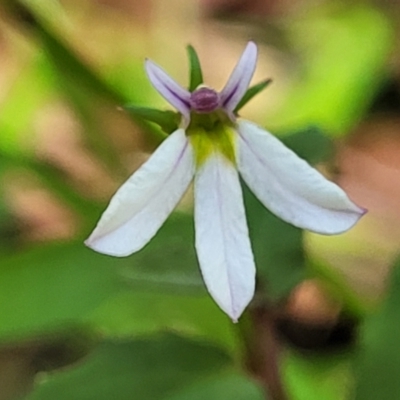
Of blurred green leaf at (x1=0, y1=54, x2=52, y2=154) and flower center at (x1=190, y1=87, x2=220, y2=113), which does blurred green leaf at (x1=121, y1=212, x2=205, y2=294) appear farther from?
blurred green leaf at (x1=0, y1=54, x2=52, y2=154)

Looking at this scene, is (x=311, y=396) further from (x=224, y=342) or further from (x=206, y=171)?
(x=206, y=171)

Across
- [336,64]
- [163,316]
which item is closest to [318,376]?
[163,316]

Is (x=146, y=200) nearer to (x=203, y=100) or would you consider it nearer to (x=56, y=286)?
(x=203, y=100)

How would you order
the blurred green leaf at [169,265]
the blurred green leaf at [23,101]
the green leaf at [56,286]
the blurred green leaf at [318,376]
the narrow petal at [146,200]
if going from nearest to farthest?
the narrow petal at [146,200] < the blurred green leaf at [169,265] < the green leaf at [56,286] < the blurred green leaf at [318,376] < the blurred green leaf at [23,101]

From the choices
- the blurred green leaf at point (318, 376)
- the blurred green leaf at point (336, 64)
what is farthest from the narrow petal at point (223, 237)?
the blurred green leaf at point (336, 64)

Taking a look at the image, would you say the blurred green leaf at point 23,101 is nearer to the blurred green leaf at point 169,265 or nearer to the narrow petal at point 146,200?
the blurred green leaf at point 169,265

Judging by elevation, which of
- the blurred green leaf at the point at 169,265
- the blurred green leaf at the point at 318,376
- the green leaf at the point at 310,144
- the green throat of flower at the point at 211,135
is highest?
the green throat of flower at the point at 211,135

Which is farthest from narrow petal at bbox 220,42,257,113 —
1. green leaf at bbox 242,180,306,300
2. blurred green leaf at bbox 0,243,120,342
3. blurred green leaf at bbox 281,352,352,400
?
blurred green leaf at bbox 281,352,352,400
